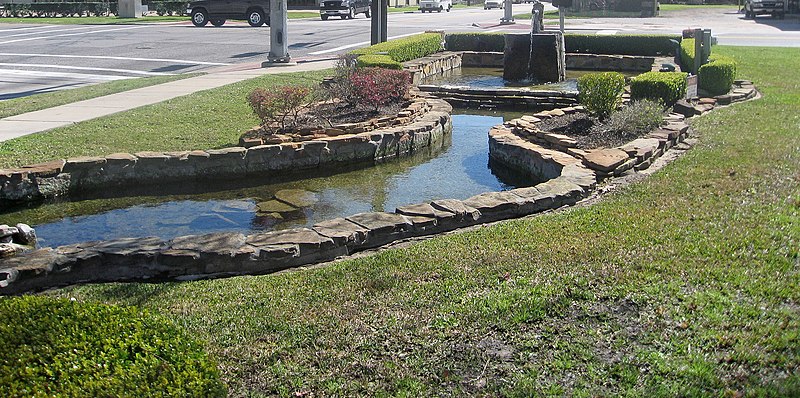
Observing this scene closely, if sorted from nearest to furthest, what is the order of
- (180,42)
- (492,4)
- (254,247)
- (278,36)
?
(254,247) < (278,36) < (180,42) < (492,4)

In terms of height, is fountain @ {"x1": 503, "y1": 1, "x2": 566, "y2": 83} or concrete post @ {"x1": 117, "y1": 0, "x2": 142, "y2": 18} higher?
concrete post @ {"x1": 117, "y1": 0, "x2": 142, "y2": 18}

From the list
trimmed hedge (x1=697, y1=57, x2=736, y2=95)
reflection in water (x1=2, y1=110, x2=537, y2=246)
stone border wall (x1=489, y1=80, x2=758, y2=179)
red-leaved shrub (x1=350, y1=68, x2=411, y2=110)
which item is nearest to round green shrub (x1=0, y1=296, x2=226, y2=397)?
reflection in water (x1=2, y1=110, x2=537, y2=246)

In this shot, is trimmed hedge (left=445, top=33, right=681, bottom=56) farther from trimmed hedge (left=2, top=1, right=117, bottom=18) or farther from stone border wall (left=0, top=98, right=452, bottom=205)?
trimmed hedge (left=2, top=1, right=117, bottom=18)

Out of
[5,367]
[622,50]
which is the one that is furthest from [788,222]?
[622,50]

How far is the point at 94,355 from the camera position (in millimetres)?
3961

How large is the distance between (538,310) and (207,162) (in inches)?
233

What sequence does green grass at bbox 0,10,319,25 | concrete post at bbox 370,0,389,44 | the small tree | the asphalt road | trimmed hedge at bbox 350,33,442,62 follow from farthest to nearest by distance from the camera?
green grass at bbox 0,10,319,25 < concrete post at bbox 370,0,389,44 < the asphalt road < trimmed hedge at bbox 350,33,442,62 < the small tree

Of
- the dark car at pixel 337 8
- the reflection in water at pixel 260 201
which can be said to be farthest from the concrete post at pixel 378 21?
the dark car at pixel 337 8

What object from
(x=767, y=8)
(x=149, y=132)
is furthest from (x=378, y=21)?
(x=767, y=8)

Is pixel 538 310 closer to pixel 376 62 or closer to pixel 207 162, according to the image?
pixel 207 162

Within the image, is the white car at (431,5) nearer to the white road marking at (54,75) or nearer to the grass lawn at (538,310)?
the white road marking at (54,75)

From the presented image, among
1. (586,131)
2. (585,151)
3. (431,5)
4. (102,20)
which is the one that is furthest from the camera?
(431,5)

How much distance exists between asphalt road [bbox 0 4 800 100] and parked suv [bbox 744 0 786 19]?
812 millimetres

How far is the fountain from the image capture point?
19141 millimetres
